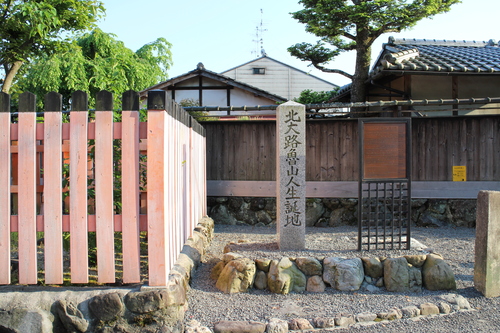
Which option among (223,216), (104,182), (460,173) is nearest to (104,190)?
(104,182)

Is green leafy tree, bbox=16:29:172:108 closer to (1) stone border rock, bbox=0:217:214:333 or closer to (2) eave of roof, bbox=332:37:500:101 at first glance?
(2) eave of roof, bbox=332:37:500:101

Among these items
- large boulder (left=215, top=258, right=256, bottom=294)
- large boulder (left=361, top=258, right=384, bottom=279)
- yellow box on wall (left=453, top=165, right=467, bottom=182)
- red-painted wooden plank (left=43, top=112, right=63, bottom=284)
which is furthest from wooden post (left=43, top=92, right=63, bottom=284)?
yellow box on wall (left=453, top=165, right=467, bottom=182)

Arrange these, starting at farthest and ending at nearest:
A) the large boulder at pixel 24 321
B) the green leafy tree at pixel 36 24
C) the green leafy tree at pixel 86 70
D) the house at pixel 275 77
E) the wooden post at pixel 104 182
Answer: the house at pixel 275 77 < the green leafy tree at pixel 86 70 < the green leafy tree at pixel 36 24 < the wooden post at pixel 104 182 < the large boulder at pixel 24 321

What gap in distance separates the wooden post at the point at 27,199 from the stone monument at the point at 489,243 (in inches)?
204

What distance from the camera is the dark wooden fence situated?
28.7 feet

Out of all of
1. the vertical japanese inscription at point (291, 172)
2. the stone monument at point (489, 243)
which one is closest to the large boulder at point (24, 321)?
the vertical japanese inscription at point (291, 172)

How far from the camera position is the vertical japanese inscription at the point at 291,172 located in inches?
224

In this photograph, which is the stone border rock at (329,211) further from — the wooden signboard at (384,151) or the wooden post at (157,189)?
the wooden post at (157,189)

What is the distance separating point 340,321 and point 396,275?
4.35 ft

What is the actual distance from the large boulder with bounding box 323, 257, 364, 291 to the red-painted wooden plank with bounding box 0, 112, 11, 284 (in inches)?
146

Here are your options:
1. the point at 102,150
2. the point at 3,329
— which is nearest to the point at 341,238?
the point at 102,150

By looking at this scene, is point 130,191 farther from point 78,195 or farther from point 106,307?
point 106,307

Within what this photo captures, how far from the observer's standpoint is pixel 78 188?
12.8ft

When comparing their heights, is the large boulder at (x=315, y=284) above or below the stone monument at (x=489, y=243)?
below
